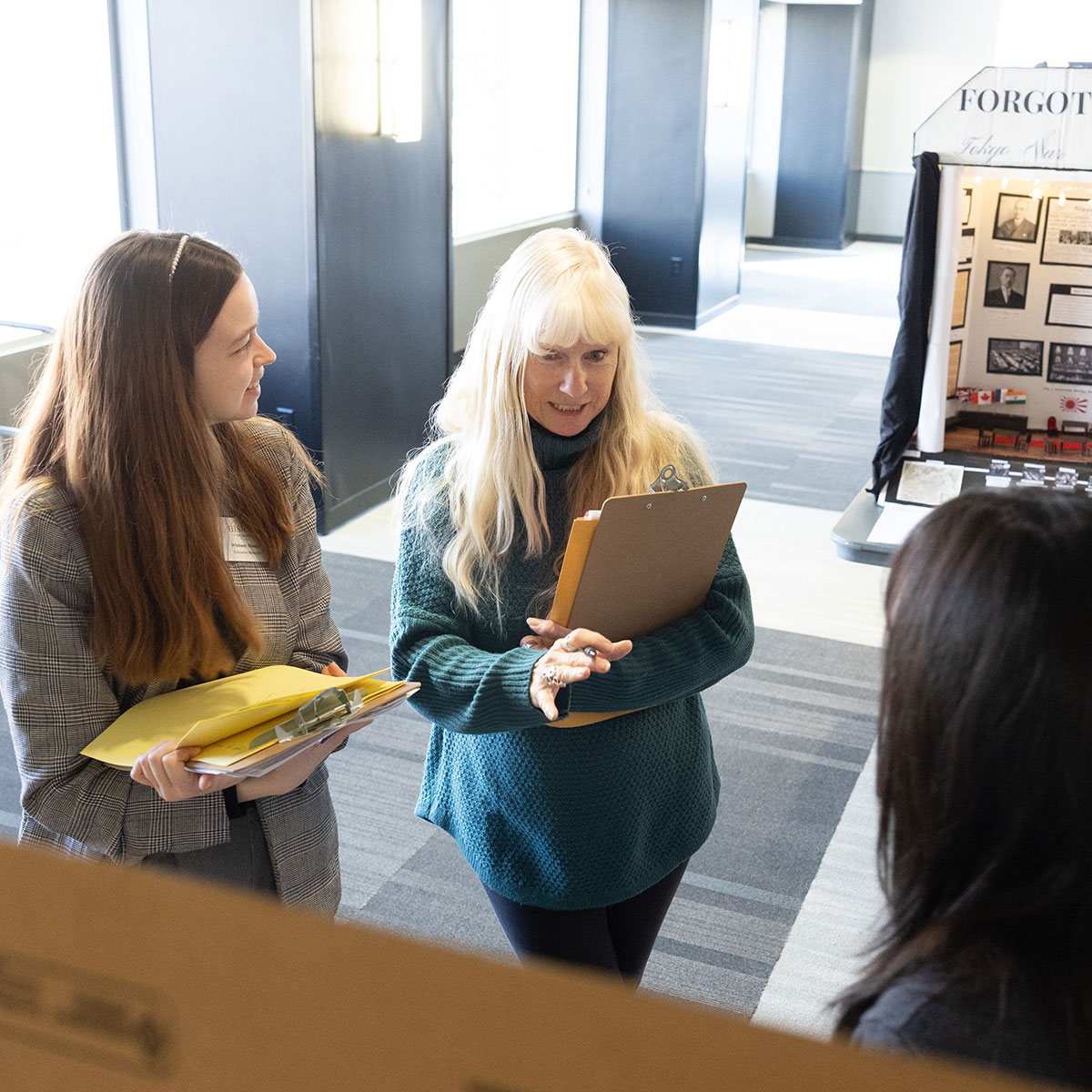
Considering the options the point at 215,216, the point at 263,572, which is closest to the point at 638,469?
the point at 263,572

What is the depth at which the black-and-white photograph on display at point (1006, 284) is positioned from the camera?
4.00 meters

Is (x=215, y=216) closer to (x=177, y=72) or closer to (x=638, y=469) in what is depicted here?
(x=177, y=72)

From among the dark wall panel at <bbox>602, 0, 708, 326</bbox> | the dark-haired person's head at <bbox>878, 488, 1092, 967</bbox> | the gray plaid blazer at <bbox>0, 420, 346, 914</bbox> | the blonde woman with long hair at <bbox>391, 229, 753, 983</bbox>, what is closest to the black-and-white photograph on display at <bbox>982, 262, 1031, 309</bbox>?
the blonde woman with long hair at <bbox>391, 229, 753, 983</bbox>

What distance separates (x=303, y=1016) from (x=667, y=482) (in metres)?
1.56

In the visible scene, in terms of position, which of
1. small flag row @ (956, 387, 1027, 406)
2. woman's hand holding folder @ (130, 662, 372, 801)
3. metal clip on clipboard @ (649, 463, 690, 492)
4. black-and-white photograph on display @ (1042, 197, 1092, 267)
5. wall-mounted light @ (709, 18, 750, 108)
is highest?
wall-mounted light @ (709, 18, 750, 108)

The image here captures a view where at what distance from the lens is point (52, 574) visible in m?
1.46

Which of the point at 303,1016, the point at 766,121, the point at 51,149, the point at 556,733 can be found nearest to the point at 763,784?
the point at 556,733

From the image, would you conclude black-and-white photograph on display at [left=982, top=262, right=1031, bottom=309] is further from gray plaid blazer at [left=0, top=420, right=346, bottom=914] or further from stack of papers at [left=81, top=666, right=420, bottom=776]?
gray plaid blazer at [left=0, top=420, right=346, bottom=914]

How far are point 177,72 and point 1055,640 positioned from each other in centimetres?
524

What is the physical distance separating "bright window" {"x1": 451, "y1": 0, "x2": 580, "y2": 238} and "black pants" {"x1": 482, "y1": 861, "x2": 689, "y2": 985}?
6.82 meters

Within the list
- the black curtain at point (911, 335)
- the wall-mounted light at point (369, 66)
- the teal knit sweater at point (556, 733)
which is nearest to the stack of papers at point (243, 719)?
the teal knit sweater at point (556, 733)

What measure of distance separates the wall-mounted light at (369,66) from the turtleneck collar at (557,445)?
380 cm

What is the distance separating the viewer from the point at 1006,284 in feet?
13.2

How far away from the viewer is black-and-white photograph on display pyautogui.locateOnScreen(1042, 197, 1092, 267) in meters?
3.85
